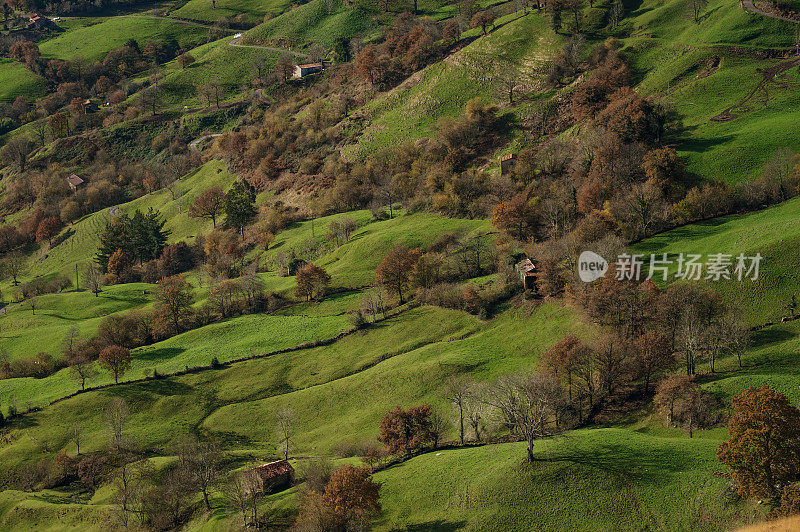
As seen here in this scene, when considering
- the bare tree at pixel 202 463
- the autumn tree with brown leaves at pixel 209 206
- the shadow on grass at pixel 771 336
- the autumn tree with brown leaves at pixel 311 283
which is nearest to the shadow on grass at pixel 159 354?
the autumn tree with brown leaves at pixel 311 283

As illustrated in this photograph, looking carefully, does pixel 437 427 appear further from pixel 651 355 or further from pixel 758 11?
pixel 758 11

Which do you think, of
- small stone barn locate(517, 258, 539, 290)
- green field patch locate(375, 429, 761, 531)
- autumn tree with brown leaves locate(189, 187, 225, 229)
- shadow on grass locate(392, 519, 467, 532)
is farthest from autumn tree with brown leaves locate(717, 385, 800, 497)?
autumn tree with brown leaves locate(189, 187, 225, 229)


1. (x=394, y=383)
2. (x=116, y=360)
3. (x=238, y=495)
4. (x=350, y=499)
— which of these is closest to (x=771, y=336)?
(x=394, y=383)

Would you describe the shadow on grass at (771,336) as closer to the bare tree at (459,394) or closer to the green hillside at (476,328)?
the green hillside at (476,328)

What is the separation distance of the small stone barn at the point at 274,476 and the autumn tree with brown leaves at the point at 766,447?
48.3 m

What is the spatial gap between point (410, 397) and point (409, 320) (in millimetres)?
24928

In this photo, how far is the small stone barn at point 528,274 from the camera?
345 feet

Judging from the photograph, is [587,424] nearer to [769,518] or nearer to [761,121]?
[769,518]

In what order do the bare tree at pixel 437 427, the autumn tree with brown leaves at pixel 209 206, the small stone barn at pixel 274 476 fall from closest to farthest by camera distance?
1. the small stone barn at pixel 274 476
2. the bare tree at pixel 437 427
3. the autumn tree with brown leaves at pixel 209 206

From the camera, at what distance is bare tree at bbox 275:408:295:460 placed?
3177 inches

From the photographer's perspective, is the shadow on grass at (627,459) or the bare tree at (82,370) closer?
the shadow on grass at (627,459)

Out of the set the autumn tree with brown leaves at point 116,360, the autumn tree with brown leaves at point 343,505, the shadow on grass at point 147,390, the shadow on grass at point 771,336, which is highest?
the shadow on grass at point 771,336

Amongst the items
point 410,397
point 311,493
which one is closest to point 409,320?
point 410,397

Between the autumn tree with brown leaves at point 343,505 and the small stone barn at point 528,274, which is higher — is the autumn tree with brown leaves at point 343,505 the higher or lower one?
the lower one
